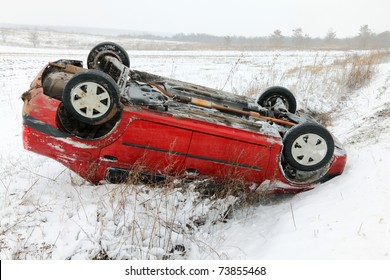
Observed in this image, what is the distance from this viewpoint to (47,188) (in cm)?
369

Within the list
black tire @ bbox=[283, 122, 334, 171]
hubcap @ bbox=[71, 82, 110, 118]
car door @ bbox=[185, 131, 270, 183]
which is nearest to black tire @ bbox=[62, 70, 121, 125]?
hubcap @ bbox=[71, 82, 110, 118]

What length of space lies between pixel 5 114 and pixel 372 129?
21.4 feet

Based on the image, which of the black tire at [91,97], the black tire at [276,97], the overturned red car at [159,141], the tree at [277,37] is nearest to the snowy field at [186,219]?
the overturned red car at [159,141]

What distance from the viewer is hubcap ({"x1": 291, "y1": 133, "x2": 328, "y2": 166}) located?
354 cm

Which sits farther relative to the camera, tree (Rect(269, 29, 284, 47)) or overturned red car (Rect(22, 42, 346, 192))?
tree (Rect(269, 29, 284, 47))

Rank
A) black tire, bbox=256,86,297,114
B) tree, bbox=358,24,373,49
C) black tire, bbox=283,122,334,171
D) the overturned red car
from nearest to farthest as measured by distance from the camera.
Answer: the overturned red car
black tire, bbox=283,122,334,171
black tire, bbox=256,86,297,114
tree, bbox=358,24,373,49

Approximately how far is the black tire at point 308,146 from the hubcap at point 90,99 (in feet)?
6.39

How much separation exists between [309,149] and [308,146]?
0.04m

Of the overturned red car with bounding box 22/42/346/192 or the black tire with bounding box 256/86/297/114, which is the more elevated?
the black tire with bounding box 256/86/297/114

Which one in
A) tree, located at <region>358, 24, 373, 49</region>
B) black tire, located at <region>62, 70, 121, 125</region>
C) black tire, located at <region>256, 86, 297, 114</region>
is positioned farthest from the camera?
tree, located at <region>358, 24, 373, 49</region>

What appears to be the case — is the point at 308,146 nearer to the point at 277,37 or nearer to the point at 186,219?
the point at 186,219

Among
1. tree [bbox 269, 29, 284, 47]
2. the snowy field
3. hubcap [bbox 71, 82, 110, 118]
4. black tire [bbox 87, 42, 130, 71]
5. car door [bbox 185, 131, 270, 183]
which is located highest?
tree [bbox 269, 29, 284, 47]

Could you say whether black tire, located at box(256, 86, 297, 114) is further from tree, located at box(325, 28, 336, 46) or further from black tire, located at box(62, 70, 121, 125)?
tree, located at box(325, 28, 336, 46)

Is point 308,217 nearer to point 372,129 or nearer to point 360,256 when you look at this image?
point 360,256
